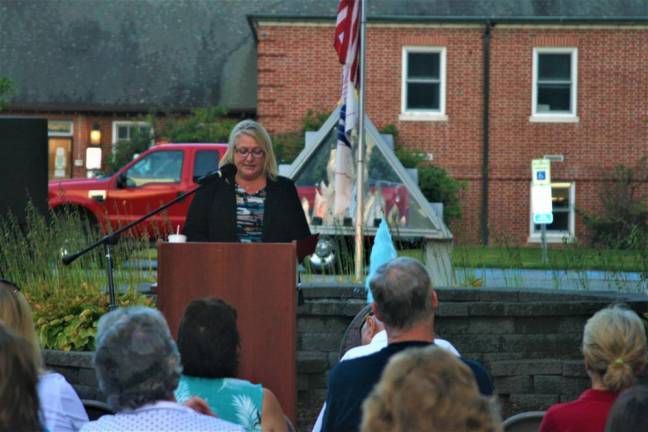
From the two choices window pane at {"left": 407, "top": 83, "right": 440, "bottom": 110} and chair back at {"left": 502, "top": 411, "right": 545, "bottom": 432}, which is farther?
window pane at {"left": 407, "top": 83, "right": 440, "bottom": 110}

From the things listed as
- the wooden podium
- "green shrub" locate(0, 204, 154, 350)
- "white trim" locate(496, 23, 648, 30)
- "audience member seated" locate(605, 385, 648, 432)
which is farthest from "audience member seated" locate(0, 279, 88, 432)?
"white trim" locate(496, 23, 648, 30)

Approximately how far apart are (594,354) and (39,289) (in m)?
5.04

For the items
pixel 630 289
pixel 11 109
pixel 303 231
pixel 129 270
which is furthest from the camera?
pixel 11 109

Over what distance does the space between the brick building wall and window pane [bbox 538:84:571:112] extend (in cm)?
33

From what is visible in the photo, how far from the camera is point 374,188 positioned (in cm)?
1468

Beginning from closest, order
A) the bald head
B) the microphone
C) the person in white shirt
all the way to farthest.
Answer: the bald head
the person in white shirt
the microphone

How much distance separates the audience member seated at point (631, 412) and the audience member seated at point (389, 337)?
0.81 meters

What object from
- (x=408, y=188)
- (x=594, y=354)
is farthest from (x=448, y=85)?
(x=594, y=354)

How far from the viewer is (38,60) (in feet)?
111

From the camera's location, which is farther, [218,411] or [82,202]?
[82,202]

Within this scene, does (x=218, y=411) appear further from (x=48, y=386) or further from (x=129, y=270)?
(x=129, y=270)

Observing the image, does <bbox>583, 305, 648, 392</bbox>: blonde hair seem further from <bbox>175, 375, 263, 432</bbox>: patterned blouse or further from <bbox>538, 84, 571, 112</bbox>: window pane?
<bbox>538, 84, 571, 112</bbox>: window pane

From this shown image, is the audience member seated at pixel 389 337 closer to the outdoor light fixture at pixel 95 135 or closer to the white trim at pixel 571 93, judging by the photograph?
the white trim at pixel 571 93

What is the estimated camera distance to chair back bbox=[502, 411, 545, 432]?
14.9ft
